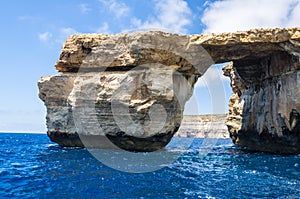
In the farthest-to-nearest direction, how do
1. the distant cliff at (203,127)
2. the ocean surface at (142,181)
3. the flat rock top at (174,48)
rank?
the distant cliff at (203,127) → the flat rock top at (174,48) → the ocean surface at (142,181)

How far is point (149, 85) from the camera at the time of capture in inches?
903

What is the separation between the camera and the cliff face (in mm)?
22750

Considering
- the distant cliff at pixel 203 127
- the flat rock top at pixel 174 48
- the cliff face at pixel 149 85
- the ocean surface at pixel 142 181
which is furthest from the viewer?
the distant cliff at pixel 203 127

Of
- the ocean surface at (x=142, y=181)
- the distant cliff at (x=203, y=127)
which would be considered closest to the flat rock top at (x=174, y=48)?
the ocean surface at (x=142, y=181)

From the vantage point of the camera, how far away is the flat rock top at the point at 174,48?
22031mm

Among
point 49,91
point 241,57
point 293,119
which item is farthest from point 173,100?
point 49,91

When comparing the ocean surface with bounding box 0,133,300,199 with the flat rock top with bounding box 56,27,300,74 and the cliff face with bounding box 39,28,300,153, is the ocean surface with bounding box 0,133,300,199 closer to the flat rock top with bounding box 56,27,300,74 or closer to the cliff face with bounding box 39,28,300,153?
the cliff face with bounding box 39,28,300,153

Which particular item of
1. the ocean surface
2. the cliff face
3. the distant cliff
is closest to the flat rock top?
the cliff face

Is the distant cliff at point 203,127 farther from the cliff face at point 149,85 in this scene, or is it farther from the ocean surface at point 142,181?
the ocean surface at point 142,181

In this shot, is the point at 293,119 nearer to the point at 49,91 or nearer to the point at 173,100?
the point at 173,100

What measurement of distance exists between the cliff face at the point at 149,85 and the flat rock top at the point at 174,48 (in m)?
0.07

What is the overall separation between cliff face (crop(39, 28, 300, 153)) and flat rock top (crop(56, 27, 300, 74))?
7 cm

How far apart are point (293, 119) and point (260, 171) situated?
9357 millimetres

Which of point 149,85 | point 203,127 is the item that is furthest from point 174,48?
point 203,127
